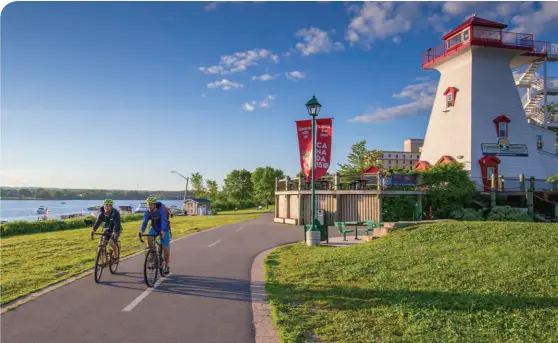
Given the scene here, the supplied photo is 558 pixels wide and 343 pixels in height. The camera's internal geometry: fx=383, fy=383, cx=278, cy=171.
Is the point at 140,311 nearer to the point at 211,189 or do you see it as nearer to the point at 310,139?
the point at 310,139

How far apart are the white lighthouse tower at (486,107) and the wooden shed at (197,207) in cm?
3704

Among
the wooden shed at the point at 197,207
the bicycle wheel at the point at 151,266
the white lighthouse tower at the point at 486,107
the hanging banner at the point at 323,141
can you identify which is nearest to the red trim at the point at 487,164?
the white lighthouse tower at the point at 486,107

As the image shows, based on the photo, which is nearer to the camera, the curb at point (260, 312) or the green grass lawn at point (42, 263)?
the curb at point (260, 312)

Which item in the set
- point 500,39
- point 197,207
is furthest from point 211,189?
point 500,39

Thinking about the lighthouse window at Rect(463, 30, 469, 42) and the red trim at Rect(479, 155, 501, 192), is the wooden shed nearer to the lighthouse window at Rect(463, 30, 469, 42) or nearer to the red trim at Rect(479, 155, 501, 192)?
the red trim at Rect(479, 155, 501, 192)

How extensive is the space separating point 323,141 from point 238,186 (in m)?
87.9

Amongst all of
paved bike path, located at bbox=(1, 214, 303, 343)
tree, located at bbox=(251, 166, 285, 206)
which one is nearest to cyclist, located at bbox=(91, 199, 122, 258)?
paved bike path, located at bbox=(1, 214, 303, 343)

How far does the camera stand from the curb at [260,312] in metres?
5.80

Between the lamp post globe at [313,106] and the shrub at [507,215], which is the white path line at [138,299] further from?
the shrub at [507,215]

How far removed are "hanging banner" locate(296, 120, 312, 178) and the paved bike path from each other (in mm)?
8304

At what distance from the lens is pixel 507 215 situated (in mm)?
25922

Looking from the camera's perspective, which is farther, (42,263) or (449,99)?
(449,99)

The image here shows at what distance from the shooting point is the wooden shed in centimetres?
5981

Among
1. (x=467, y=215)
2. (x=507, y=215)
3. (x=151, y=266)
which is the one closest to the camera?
(x=151, y=266)
